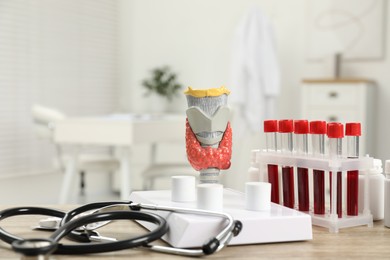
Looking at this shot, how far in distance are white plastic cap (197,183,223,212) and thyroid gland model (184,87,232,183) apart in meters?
0.21

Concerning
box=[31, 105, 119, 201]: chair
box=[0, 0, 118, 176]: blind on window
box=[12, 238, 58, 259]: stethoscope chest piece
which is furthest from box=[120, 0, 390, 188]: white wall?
box=[12, 238, 58, 259]: stethoscope chest piece

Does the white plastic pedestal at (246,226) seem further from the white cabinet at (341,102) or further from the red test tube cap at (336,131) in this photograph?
the white cabinet at (341,102)

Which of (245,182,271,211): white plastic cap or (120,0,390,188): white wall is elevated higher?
(120,0,390,188): white wall

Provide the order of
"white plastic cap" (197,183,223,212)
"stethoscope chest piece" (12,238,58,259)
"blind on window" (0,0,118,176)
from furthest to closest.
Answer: "blind on window" (0,0,118,176)
"white plastic cap" (197,183,223,212)
"stethoscope chest piece" (12,238,58,259)

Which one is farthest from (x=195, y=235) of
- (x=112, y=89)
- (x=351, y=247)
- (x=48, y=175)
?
(x=112, y=89)

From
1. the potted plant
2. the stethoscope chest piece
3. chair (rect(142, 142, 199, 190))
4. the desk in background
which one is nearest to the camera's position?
the stethoscope chest piece

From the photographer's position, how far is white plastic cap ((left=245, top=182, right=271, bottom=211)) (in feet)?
2.84

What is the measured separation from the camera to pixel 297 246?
32.6 inches

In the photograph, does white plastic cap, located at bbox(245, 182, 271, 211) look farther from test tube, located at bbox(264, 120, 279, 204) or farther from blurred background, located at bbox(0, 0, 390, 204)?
blurred background, located at bbox(0, 0, 390, 204)

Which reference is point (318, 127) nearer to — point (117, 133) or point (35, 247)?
point (35, 247)

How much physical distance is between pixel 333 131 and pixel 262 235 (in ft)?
0.75

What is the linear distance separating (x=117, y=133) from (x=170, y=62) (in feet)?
7.85

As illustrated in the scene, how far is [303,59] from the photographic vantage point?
5.00 m

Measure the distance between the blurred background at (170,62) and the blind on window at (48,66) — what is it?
10 millimetres
